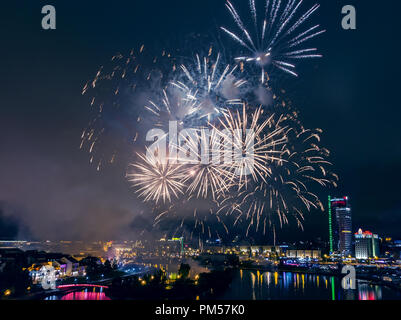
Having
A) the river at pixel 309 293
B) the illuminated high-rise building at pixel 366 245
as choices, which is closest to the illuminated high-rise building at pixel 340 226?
the illuminated high-rise building at pixel 366 245

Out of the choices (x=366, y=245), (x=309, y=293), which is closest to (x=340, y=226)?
(x=366, y=245)

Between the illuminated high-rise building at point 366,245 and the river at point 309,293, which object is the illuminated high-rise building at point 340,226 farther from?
the river at point 309,293

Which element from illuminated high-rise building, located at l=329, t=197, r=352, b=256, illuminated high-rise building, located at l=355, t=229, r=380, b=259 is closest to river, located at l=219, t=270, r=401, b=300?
illuminated high-rise building, located at l=355, t=229, r=380, b=259

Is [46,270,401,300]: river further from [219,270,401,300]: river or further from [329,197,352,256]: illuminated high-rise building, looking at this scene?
[329,197,352,256]: illuminated high-rise building

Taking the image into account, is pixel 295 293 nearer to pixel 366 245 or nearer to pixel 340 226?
pixel 366 245
